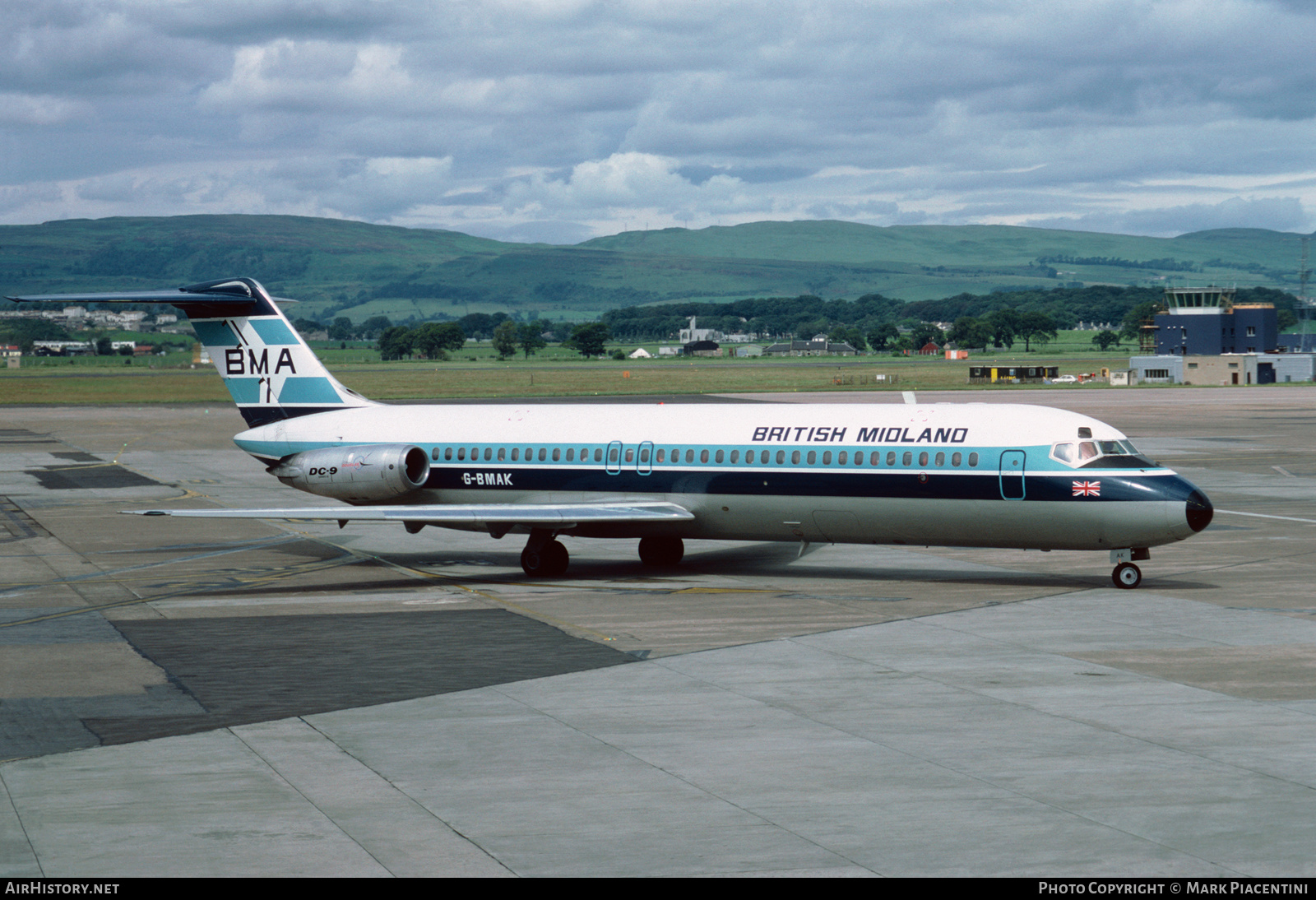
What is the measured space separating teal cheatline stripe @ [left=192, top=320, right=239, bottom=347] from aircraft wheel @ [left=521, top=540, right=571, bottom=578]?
10.3m

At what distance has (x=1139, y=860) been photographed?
38.3 ft

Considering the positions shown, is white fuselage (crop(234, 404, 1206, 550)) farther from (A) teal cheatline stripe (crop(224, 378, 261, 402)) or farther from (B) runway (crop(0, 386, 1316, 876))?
(A) teal cheatline stripe (crop(224, 378, 261, 402))

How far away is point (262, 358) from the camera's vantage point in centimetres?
3434

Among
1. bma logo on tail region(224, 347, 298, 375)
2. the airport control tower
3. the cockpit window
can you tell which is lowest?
the cockpit window

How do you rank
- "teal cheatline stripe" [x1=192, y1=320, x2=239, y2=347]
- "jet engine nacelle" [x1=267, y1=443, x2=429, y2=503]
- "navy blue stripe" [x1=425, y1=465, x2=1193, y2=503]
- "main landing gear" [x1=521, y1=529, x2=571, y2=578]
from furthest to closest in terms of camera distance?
"teal cheatline stripe" [x1=192, y1=320, x2=239, y2=347]
"jet engine nacelle" [x1=267, y1=443, x2=429, y2=503]
"main landing gear" [x1=521, y1=529, x2=571, y2=578]
"navy blue stripe" [x1=425, y1=465, x2=1193, y2=503]

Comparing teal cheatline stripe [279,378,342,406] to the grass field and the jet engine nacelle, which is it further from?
the grass field

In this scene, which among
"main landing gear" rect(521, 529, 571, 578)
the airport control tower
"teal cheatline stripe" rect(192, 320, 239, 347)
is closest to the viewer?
"main landing gear" rect(521, 529, 571, 578)

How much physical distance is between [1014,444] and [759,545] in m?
9.73

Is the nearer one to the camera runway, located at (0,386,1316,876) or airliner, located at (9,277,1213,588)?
runway, located at (0,386,1316,876)

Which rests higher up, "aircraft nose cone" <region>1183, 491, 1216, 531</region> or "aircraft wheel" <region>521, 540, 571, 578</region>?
"aircraft nose cone" <region>1183, 491, 1216, 531</region>

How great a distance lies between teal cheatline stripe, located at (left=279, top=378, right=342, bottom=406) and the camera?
3416 centimetres

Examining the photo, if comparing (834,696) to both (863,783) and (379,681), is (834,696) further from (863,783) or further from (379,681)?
(379,681)

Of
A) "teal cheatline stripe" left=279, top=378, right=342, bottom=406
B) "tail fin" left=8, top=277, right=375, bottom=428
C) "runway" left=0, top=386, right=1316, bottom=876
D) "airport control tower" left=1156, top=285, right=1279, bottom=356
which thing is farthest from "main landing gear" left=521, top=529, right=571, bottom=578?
"airport control tower" left=1156, top=285, right=1279, bottom=356
